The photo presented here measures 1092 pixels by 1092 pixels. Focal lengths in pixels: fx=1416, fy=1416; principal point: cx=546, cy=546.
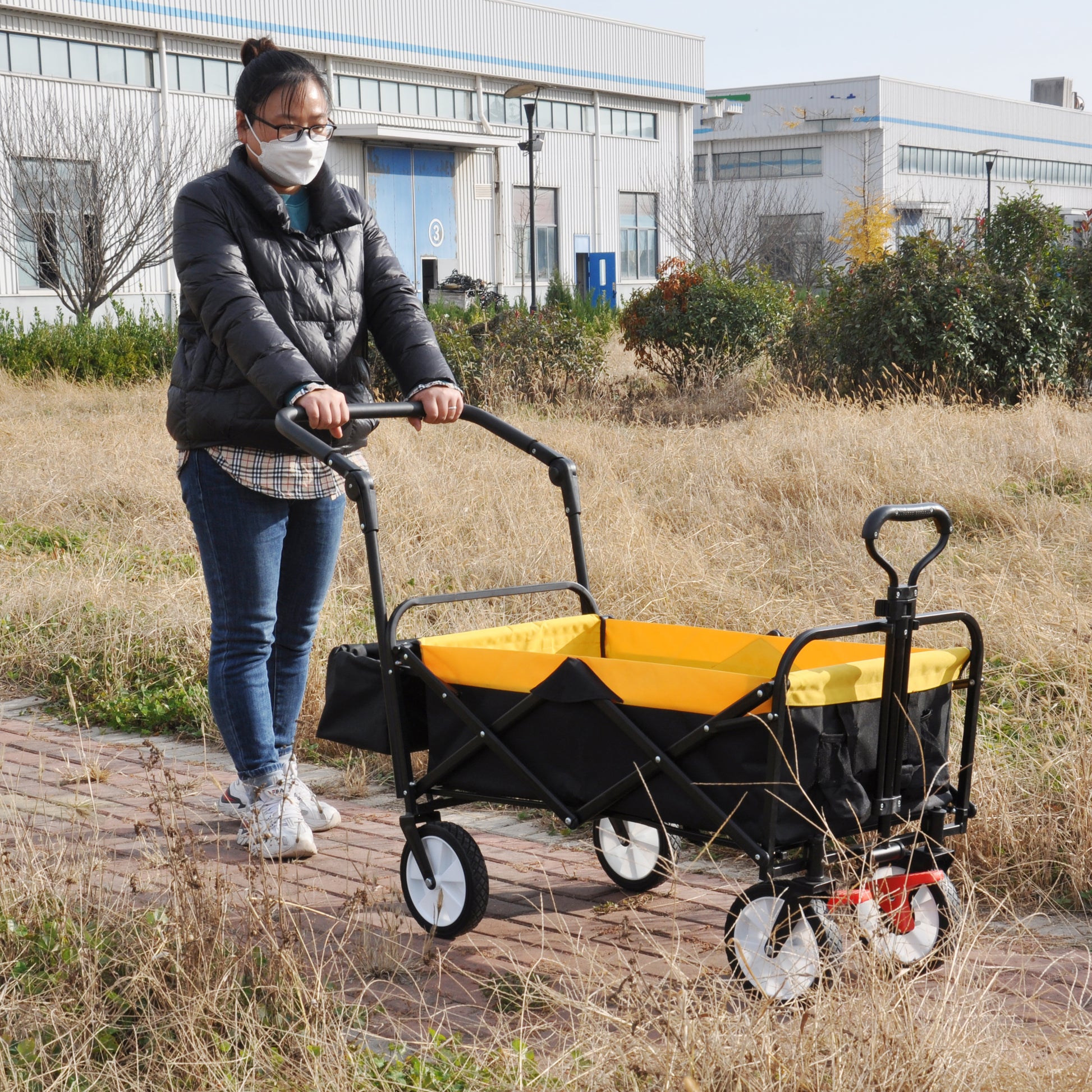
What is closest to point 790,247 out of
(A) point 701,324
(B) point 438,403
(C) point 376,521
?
(A) point 701,324

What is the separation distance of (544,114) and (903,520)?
143 ft

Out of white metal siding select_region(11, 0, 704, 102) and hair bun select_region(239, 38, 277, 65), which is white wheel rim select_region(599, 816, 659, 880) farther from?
white metal siding select_region(11, 0, 704, 102)

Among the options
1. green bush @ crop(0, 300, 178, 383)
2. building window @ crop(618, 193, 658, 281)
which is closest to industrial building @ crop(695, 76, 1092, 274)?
building window @ crop(618, 193, 658, 281)

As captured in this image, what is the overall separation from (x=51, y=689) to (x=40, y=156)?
2369cm

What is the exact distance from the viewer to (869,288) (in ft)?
46.1

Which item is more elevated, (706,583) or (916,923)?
(706,583)

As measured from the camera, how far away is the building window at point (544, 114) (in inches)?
1711

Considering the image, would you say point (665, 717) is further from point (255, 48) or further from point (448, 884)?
point (255, 48)

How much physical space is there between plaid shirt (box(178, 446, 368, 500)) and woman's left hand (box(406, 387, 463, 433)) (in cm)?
27

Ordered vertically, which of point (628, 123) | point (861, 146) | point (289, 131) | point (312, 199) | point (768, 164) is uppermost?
point (861, 146)

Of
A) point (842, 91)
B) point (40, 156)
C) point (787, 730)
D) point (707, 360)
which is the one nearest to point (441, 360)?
point (787, 730)

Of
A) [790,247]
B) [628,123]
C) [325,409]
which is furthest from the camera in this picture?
[790,247]

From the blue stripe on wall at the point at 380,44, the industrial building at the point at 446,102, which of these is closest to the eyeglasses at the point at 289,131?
the industrial building at the point at 446,102

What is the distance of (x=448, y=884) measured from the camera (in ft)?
11.3
